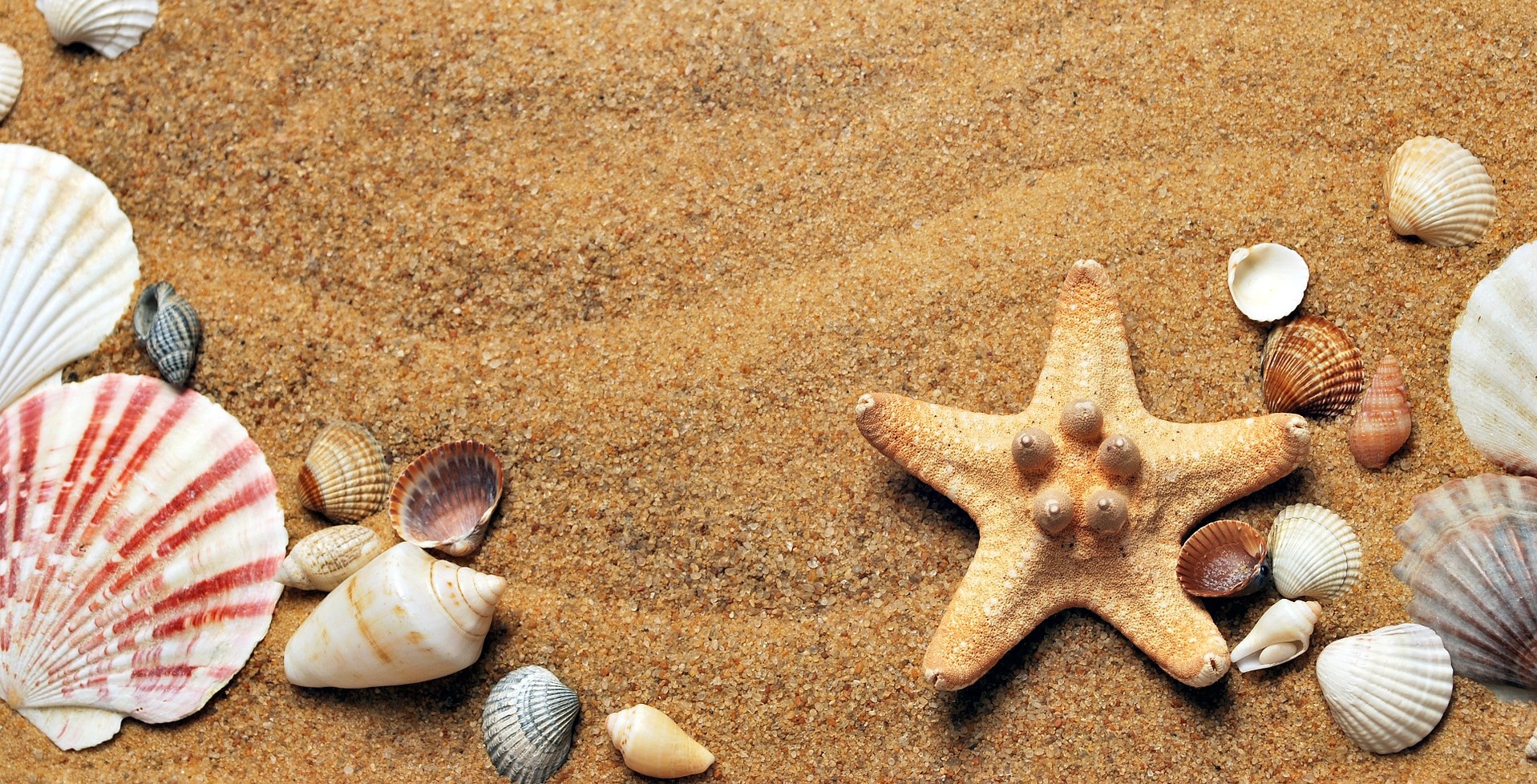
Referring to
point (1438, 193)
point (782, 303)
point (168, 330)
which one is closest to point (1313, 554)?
point (1438, 193)

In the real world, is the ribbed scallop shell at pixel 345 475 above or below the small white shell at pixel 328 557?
above

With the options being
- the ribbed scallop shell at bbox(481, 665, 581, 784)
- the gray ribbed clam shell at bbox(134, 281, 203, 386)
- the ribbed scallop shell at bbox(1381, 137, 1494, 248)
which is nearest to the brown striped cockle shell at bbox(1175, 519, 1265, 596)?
the ribbed scallop shell at bbox(1381, 137, 1494, 248)

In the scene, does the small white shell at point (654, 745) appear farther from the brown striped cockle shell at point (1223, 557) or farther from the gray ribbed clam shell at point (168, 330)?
the gray ribbed clam shell at point (168, 330)

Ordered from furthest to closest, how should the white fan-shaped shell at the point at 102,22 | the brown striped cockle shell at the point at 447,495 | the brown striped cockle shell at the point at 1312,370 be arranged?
the white fan-shaped shell at the point at 102,22 < the brown striped cockle shell at the point at 447,495 < the brown striped cockle shell at the point at 1312,370

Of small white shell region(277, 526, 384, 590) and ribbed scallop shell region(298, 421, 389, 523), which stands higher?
ribbed scallop shell region(298, 421, 389, 523)

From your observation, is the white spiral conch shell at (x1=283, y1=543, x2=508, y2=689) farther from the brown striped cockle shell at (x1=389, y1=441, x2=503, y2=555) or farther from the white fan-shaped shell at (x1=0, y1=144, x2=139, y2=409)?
the white fan-shaped shell at (x1=0, y1=144, x2=139, y2=409)

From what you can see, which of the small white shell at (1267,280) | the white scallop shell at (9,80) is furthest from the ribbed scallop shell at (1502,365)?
the white scallop shell at (9,80)

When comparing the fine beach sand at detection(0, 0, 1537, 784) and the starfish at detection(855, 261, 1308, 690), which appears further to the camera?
the fine beach sand at detection(0, 0, 1537, 784)
